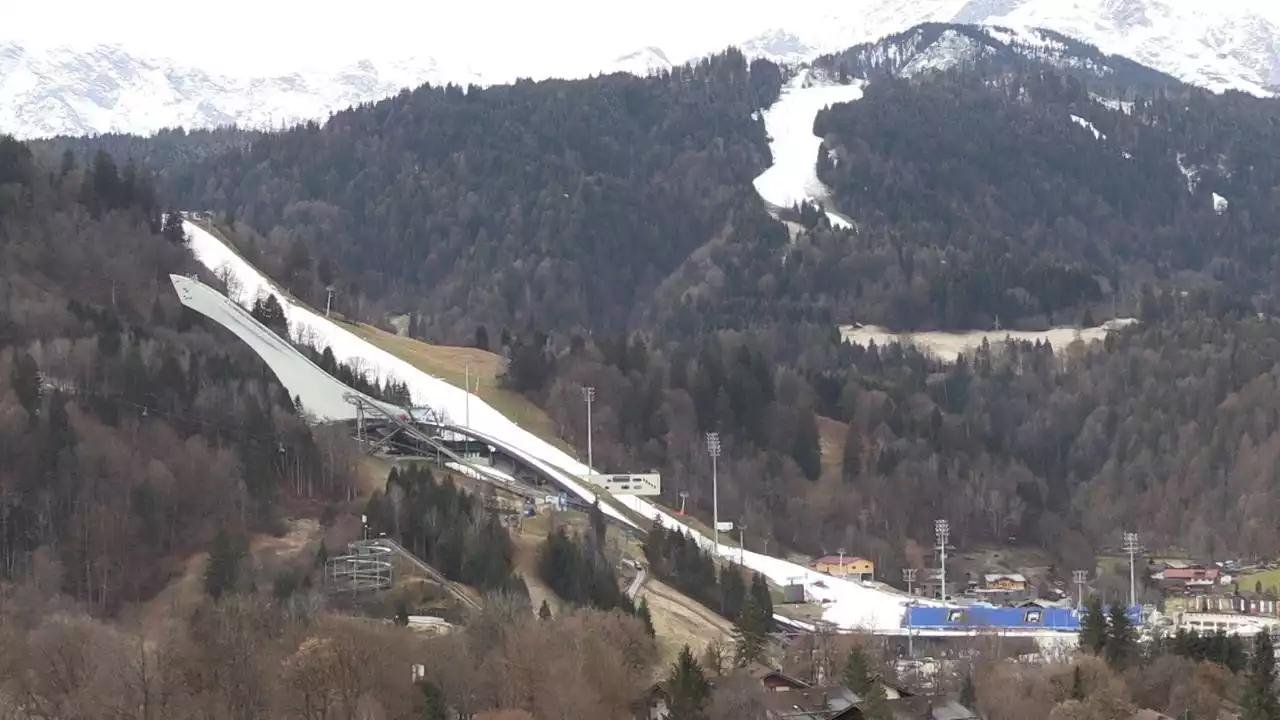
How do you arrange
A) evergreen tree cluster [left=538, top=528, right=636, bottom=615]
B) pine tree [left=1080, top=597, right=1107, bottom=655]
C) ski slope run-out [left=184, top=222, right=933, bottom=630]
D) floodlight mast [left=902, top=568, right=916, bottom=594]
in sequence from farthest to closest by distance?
floodlight mast [left=902, top=568, right=916, bottom=594] < ski slope run-out [left=184, top=222, right=933, bottom=630] < evergreen tree cluster [left=538, top=528, right=636, bottom=615] < pine tree [left=1080, top=597, right=1107, bottom=655]

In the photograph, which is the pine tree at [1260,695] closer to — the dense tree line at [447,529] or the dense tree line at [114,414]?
the dense tree line at [447,529]

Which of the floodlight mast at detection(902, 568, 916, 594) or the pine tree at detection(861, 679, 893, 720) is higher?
the pine tree at detection(861, 679, 893, 720)

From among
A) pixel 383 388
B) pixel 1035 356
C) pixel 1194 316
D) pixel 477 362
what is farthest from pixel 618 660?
pixel 1194 316

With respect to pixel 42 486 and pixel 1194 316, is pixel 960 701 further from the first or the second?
pixel 1194 316

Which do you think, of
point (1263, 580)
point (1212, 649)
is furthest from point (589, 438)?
point (1212, 649)

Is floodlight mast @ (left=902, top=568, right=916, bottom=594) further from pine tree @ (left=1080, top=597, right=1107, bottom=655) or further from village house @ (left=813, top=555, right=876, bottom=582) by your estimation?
pine tree @ (left=1080, top=597, right=1107, bottom=655)

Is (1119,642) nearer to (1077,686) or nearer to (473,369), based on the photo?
(1077,686)

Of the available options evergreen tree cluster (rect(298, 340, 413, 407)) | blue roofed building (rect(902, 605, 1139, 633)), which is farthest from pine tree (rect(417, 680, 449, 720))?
evergreen tree cluster (rect(298, 340, 413, 407))
